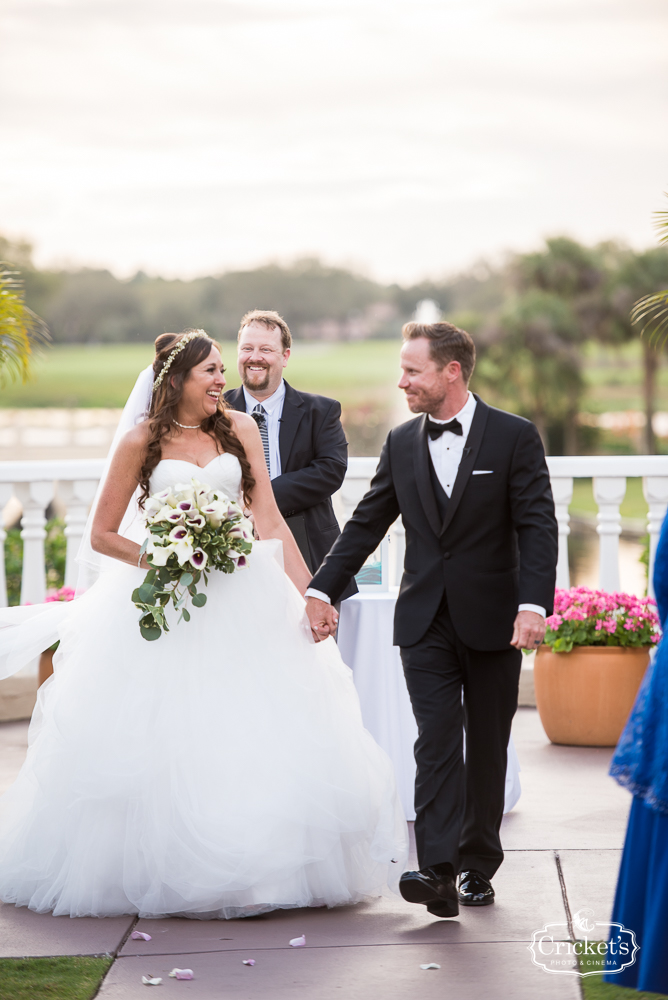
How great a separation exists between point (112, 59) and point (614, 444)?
102ft

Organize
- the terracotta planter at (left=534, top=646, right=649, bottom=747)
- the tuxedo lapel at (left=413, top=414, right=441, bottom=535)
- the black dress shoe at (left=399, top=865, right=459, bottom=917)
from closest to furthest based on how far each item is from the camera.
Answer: the black dress shoe at (left=399, top=865, right=459, bottom=917), the tuxedo lapel at (left=413, top=414, right=441, bottom=535), the terracotta planter at (left=534, top=646, right=649, bottom=747)

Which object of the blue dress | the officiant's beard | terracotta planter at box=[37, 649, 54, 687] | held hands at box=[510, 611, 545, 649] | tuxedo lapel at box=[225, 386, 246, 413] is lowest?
terracotta planter at box=[37, 649, 54, 687]

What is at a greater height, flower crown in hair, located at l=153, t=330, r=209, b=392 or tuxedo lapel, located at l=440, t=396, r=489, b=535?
flower crown in hair, located at l=153, t=330, r=209, b=392

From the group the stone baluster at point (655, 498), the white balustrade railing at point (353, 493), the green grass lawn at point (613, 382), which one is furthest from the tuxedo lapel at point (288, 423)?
the green grass lawn at point (613, 382)

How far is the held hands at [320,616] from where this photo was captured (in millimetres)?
3830

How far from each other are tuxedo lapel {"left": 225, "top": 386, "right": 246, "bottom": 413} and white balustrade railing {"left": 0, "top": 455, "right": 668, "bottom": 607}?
164 centimetres

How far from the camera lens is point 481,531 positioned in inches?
140

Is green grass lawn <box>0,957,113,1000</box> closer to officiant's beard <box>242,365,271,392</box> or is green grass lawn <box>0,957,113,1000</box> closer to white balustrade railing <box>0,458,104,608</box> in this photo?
officiant's beard <box>242,365,271,392</box>

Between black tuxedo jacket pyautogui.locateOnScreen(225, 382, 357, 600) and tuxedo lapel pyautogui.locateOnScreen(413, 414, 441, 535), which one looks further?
black tuxedo jacket pyautogui.locateOnScreen(225, 382, 357, 600)

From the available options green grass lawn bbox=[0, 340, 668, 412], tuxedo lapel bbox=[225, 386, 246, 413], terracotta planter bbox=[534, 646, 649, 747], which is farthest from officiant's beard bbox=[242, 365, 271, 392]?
green grass lawn bbox=[0, 340, 668, 412]

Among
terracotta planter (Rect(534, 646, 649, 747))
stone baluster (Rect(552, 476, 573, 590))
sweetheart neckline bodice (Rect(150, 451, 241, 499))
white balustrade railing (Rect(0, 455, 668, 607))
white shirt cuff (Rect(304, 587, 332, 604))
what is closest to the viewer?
white shirt cuff (Rect(304, 587, 332, 604))

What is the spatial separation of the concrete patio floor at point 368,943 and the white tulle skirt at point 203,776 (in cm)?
9

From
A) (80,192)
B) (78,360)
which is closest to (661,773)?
(78,360)

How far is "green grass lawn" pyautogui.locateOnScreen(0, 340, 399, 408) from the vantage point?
175 ft
